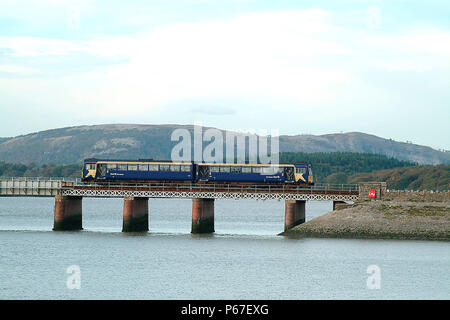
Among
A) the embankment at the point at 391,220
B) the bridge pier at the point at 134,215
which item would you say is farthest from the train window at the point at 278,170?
the bridge pier at the point at 134,215

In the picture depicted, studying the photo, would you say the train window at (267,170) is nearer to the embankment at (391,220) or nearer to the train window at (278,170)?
the train window at (278,170)

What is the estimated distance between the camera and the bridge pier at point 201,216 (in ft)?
311

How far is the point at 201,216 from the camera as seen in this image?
95.5 m

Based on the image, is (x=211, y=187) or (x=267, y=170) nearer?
(x=211, y=187)

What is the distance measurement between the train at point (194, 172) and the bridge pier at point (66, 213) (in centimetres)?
636

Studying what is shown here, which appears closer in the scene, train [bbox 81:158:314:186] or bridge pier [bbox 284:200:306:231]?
bridge pier [bbox 284:200:306:231]

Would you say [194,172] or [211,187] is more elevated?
[194,172]

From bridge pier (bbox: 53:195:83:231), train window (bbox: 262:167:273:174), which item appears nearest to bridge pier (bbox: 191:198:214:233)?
train window (bbox: 262:167:273:174)

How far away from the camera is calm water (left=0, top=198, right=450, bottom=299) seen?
56.2m

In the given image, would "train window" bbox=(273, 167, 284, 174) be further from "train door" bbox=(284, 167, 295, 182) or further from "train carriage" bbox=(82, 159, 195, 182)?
"train carriage" bbox=(82, 159, 195, 182)

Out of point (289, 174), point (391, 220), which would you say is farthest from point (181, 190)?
point (391, 220)

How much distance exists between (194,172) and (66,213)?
55.6ft

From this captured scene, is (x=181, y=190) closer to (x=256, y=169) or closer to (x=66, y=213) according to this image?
(x=256, y=169)
